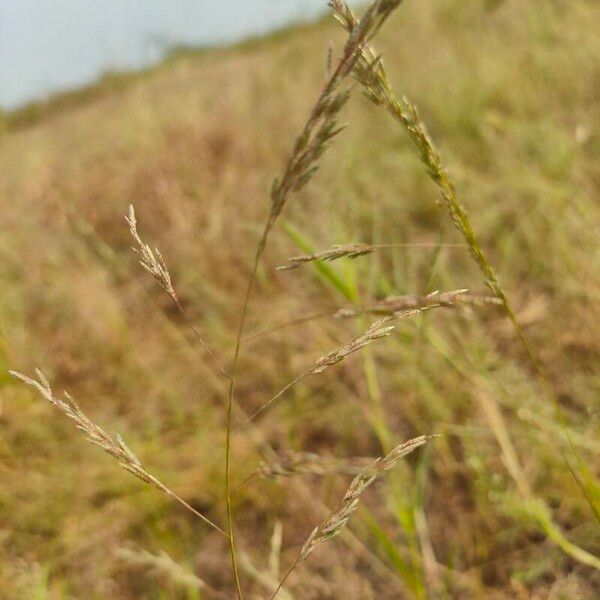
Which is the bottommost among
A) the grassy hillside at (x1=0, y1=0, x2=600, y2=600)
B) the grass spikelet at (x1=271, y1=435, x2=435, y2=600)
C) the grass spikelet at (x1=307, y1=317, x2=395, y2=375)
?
the grassy hillside at (x1=0, y1=0, x2=600, y2=600)

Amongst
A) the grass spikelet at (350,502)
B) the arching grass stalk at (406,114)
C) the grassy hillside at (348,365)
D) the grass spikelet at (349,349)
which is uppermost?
the arching grass stalk at (406,114)

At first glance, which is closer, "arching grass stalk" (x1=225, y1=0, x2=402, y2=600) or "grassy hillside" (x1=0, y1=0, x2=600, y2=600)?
"arching grass stalk" (x1=225, y1=0, x2=402, y2=600)

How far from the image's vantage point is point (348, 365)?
171 cm

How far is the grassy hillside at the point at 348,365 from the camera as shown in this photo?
3.54ft

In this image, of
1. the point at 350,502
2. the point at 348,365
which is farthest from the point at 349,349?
the point at 348,365

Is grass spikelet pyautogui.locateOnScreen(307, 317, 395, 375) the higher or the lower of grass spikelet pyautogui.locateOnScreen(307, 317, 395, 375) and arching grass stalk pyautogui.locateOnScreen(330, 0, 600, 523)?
the lower

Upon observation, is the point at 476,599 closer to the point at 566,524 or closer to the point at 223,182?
the point at 566,524

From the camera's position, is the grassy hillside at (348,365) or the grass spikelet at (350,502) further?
the grassy hillside at (348,365)

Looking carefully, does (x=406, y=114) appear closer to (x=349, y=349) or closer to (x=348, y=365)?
(x=349, y=349)

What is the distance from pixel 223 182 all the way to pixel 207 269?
2.50 feet

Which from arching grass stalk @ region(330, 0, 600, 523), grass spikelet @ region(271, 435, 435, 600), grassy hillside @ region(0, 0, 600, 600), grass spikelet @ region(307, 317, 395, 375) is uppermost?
arching grass stalk @ region(330, 0, 600, 523)

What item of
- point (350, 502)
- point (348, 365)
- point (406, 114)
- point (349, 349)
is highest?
point (406, 114)

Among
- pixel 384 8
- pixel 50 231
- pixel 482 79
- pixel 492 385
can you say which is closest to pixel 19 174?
pixel 50 231

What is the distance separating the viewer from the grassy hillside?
3.54ft
